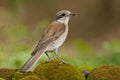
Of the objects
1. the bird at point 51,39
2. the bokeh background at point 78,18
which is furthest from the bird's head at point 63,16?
the bokeh background at point 78,18

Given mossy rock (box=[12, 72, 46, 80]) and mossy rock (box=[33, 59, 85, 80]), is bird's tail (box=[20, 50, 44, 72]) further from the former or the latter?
mossy rock (box=[12, 72, 46, 80])

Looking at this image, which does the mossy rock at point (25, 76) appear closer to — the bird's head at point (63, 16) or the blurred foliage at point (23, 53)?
the bird's head at point (63, 16)

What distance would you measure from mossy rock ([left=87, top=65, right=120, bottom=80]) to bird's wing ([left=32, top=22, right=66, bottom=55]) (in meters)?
1.14

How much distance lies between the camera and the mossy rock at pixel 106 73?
8.24 metres

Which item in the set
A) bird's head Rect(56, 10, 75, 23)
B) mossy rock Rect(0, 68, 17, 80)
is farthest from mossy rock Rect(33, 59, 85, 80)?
bird's head Rect(56, 10, 75, 23)

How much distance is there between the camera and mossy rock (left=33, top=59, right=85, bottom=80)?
8258mm

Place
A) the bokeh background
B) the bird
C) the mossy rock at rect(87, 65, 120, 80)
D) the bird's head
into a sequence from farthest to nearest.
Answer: the bokeh background, the bird's head, the bird, the mossy rock at rect(87, 65, 120, 80)

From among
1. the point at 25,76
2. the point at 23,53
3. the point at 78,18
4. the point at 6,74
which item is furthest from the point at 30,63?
the point at 78,18

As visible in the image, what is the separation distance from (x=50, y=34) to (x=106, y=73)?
1.33 m

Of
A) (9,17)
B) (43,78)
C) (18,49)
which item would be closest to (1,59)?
(18,49)

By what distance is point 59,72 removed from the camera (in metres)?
8.31

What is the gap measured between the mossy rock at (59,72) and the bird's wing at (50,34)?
859 mm

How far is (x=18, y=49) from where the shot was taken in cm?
1381

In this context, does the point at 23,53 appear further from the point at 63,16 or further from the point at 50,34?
the point at 50,34
